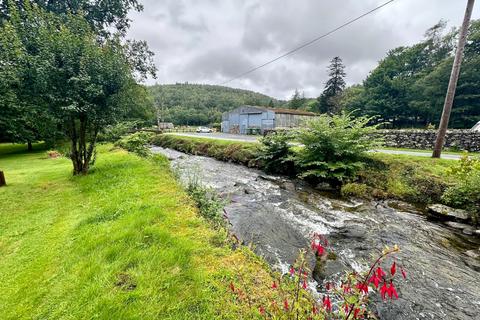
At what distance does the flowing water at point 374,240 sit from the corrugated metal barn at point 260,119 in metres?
25.7

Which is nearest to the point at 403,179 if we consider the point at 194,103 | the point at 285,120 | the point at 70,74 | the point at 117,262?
the point at 117,262

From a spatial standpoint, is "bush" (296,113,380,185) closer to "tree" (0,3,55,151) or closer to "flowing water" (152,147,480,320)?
"flowing water" (152,147,480,320)

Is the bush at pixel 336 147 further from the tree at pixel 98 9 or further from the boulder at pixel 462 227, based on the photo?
the tree at pixel 98 9

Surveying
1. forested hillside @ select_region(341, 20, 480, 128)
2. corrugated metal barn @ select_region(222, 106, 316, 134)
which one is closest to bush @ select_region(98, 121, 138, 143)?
corrugated metal barn @ select_region(222, 106, 316, 134)

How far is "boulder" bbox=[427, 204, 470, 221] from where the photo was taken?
5315 mm

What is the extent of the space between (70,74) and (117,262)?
6.06 metres

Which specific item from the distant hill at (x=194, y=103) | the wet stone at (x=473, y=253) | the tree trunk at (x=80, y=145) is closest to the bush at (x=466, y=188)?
the wet stone at (x=473, y=253)

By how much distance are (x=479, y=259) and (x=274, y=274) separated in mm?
4256

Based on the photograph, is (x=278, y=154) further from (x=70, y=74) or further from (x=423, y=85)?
(x=423, y=85)

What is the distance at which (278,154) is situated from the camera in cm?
1065

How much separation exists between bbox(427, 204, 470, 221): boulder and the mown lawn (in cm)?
576

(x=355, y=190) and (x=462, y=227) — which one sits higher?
(x=355, y=190)

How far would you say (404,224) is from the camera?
529 centimetres

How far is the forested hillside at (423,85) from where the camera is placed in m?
23.8
